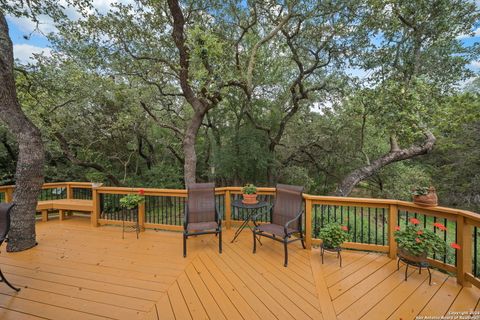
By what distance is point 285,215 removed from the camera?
3334 mm

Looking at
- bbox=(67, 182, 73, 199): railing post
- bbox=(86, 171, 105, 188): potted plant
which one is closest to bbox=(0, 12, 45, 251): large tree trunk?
bbox=(67, 182, 73, 199): railing post

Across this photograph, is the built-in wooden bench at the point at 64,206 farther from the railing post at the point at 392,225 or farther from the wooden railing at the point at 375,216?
the railing post at the point at 392,225

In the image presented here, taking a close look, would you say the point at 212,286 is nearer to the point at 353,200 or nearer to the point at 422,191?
the point at 353,200

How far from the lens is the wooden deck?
1994mm

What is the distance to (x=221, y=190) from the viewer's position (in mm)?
4176

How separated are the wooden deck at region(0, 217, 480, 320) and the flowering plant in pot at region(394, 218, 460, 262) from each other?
11.3 inches

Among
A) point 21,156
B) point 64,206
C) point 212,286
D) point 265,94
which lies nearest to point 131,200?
point 21,156

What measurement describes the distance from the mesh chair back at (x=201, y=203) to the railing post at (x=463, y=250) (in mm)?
3196

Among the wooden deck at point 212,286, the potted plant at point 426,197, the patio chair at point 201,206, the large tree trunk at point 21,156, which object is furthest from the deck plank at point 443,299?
the large tree trunk at point 21,156

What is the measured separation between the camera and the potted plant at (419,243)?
242 cm

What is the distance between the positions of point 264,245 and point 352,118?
5247 mm

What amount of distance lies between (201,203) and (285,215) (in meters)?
1.42

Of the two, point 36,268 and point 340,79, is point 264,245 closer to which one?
point 36,268

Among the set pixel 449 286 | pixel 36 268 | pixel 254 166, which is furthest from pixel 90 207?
pixel 449 286
